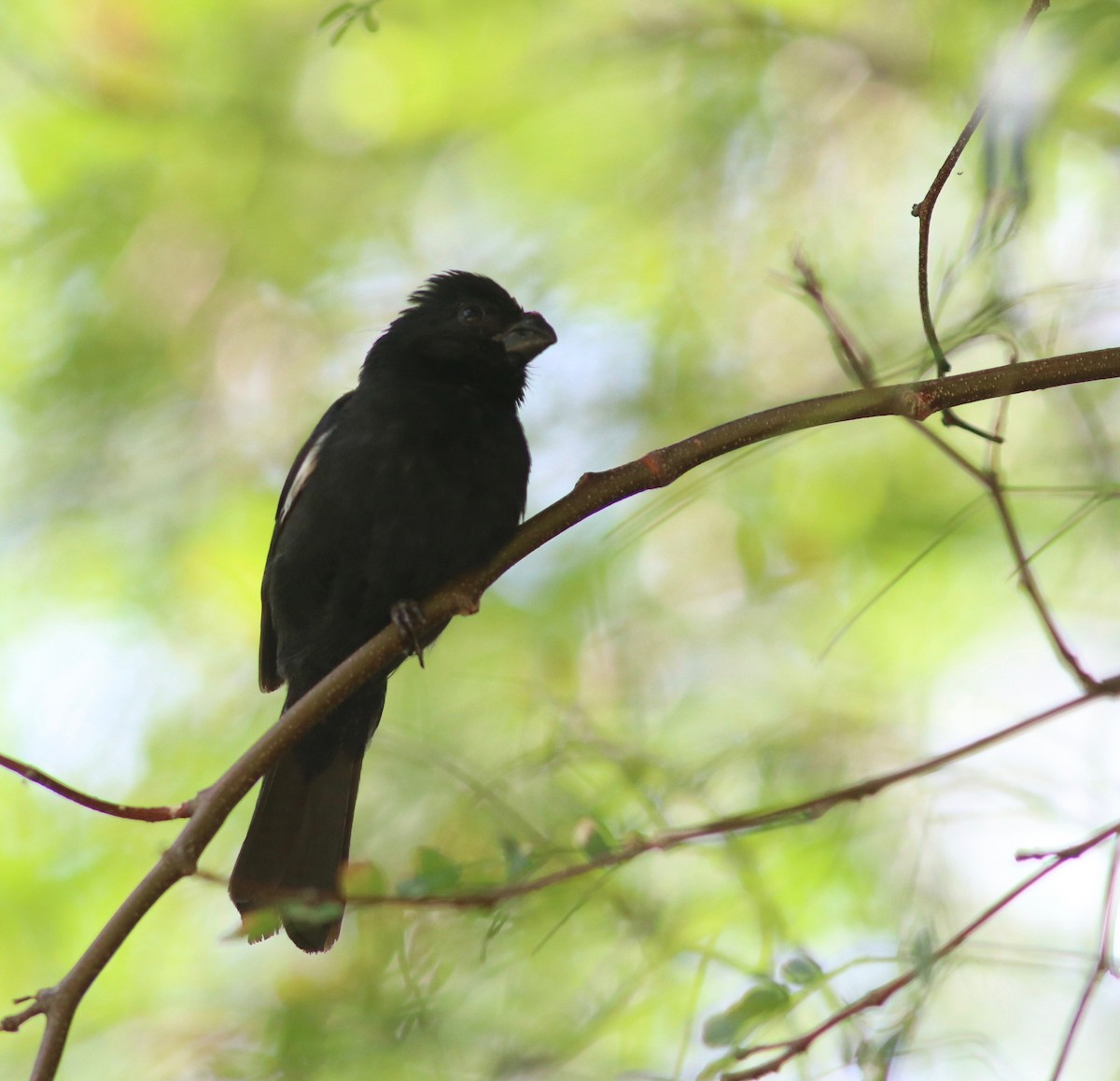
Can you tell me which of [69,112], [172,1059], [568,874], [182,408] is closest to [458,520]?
[568,874]

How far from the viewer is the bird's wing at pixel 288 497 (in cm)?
369

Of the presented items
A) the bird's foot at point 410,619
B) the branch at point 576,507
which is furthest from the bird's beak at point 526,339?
the branch at point 576,507

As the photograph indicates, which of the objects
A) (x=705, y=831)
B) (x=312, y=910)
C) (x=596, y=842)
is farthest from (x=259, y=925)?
(x=705, y=831)

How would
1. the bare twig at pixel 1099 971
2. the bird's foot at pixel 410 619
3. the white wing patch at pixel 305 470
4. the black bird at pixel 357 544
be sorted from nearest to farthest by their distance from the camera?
the bare twig at pixel 1099 971 → the bird's foot at pixel 410 619 → the black bird at pixel 357 544 → the white wing patch at pixel 305 470

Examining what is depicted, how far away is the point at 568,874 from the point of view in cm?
220

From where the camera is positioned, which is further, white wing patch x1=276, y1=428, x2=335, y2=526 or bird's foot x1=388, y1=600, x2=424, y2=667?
white wing patch x1=276, y1=428, x2=335, y2=526

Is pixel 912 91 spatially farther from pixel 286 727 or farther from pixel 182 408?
pixel 286 727

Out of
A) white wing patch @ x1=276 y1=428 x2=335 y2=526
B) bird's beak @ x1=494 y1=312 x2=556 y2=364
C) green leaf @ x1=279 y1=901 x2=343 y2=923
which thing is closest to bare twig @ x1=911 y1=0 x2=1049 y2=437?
green leaf @ x1=279 y1=901 x2=343 y2=923

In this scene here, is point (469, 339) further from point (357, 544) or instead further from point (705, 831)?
point (705, 831)

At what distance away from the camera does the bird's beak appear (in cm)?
386

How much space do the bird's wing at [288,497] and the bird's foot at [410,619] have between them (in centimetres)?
51

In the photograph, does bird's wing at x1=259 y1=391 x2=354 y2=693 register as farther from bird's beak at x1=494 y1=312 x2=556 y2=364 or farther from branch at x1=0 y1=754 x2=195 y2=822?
branch at x1=0 y1=754 x2=195 y2=822

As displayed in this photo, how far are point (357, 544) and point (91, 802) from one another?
1285 mm

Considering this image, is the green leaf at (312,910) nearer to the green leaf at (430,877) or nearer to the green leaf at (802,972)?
the green leaf at (430,877)
